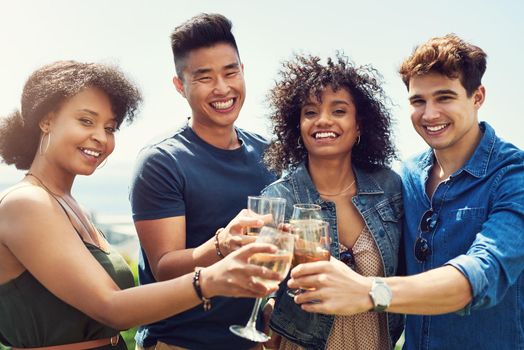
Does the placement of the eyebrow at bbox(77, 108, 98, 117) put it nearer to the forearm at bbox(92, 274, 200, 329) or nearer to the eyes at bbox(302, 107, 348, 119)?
the forearm at bbox(92, 274, 200, 329)

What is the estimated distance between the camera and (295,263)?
2.86 m

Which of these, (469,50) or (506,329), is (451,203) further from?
(469,50)

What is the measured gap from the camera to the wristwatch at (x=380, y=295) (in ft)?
8.89

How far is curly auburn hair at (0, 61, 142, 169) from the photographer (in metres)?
3.41

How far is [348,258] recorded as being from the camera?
3.57 metres

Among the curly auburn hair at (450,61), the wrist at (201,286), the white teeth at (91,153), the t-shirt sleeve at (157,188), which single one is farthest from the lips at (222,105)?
the wrist at (201,286)

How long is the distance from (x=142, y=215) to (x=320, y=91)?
1407mm

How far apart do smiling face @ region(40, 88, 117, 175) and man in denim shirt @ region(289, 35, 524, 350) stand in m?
1.54

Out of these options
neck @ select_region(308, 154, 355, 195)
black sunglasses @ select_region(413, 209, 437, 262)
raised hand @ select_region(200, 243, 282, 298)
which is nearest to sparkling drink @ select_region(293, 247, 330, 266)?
raised hand @ select_region(200, 243, 282, 298)

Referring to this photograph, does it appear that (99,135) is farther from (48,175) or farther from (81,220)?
(81,220)

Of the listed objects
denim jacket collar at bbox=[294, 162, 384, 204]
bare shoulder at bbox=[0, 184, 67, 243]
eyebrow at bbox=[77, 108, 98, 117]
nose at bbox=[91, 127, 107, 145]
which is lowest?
bare shoulder at bbox=[0, 184, 67, 243]

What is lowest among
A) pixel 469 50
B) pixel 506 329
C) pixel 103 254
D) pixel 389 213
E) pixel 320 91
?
pixel 506 329

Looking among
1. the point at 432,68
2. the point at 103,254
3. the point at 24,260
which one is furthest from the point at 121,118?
the point at 432,68

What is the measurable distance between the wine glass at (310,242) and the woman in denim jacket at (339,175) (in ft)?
2.48
